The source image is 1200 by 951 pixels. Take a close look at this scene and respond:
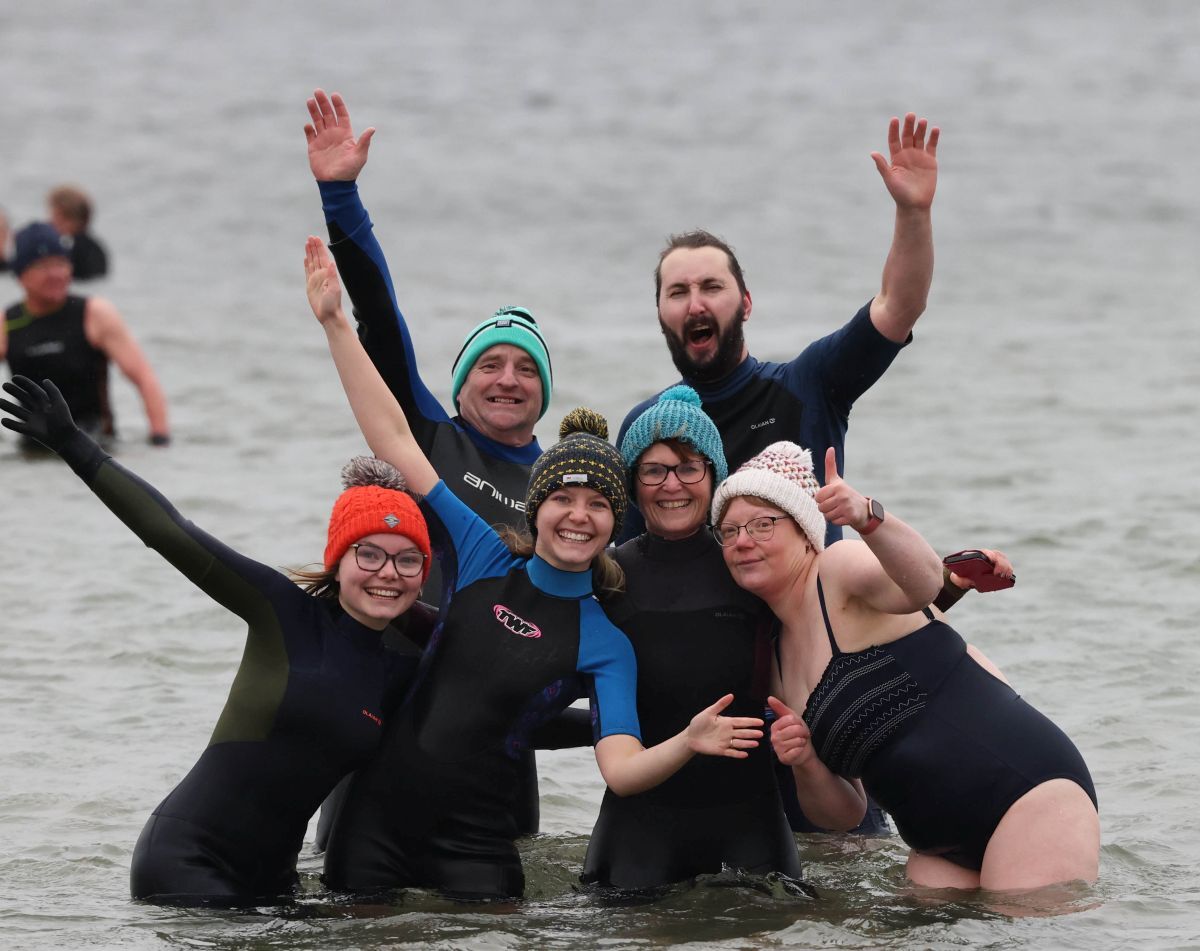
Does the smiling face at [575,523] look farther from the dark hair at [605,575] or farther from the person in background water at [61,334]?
the person in background water at [61,334]

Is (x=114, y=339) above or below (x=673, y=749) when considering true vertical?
above

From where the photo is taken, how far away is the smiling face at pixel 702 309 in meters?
6.52

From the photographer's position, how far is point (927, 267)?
627 cm

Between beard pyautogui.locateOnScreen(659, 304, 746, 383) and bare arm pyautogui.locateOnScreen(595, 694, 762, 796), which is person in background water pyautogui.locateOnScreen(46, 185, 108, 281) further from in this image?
bare arm pyautogui.locateOnScreen(595, 694, 762, 796)

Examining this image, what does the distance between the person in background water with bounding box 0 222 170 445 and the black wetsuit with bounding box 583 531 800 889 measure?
28.4ft

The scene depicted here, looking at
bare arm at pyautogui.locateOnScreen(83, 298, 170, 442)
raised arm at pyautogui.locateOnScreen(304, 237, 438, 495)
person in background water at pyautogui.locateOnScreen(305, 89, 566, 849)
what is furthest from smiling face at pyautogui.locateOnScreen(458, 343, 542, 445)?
bare arm at pyautogui.locateOnScreen(83, 298, 170, 442)

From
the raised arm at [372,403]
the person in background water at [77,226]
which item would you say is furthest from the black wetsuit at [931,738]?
the person in background water at [77,226]

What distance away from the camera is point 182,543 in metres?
5.60

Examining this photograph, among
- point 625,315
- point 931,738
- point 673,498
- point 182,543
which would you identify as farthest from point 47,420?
point 625,315

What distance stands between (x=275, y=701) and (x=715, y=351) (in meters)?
2.05

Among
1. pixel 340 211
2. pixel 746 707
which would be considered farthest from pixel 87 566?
pixel 746 707

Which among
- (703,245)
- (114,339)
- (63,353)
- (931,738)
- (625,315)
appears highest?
(625,315)

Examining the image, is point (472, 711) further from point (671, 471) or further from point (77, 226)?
point (77, 226)

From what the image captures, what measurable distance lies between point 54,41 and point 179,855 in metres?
43.1
